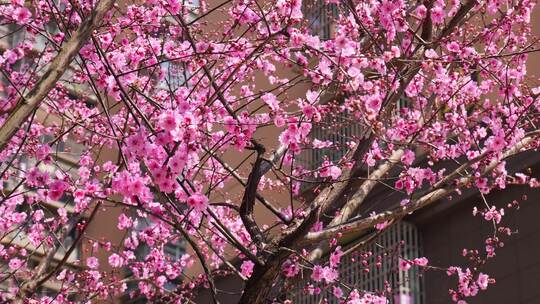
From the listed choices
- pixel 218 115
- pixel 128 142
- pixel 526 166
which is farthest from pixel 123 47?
pixel 526 166

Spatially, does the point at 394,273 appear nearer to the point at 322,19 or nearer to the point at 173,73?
the point at 173,73

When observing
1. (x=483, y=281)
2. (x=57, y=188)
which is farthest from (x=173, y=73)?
(x=57, y=188)

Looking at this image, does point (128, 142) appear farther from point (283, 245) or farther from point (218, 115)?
point (218, 115)

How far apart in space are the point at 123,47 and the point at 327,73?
6.47 ft

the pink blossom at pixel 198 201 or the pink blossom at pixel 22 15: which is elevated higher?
the pink blossom at pixel 22 15

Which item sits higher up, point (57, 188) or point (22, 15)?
point (22, 15)

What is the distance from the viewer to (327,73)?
6.95m

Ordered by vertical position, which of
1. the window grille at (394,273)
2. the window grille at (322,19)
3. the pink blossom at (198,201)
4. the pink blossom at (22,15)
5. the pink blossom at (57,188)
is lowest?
the pink blossom at (57,188)

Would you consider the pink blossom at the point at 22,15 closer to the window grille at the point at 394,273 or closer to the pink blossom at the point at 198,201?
the pink blossom at the point at 198,201

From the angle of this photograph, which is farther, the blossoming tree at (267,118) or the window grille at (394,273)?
the window grille at (394,273)

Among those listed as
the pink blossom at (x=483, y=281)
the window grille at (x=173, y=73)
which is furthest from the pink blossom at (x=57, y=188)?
the pink blossom at (x=483, y=281)

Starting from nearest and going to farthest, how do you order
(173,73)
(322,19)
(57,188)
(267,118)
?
(57,188)
(267,118)
(173,73)
(322,19)

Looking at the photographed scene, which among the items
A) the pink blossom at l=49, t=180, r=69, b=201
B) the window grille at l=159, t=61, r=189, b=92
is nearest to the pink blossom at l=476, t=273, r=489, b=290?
the window grille at l=159, t=61, r=189, b=92

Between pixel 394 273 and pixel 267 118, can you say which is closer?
pixel 267 118
